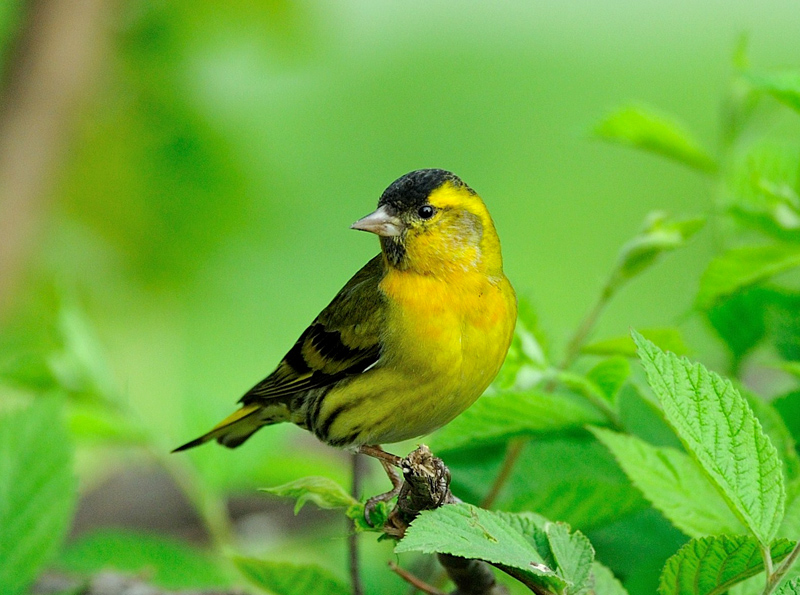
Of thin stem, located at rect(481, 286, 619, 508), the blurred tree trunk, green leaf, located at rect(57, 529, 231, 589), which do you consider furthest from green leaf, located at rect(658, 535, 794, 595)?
the blurred tree trunk

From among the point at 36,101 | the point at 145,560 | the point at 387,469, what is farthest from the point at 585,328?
the point at 36,101

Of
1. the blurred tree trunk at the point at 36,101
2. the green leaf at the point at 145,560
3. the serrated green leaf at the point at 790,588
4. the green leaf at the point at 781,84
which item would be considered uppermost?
the blurred tree trunk at the point at 36,101

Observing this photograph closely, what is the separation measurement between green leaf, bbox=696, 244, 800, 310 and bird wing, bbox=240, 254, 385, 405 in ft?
1.67

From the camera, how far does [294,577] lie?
1283mm

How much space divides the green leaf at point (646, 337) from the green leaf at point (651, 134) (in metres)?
0.41

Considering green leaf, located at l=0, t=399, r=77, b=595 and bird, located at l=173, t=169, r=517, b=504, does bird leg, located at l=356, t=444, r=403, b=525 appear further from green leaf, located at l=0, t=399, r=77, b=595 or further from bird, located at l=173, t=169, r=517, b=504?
green leaf, located at l=0, t=399, r=77, b=595

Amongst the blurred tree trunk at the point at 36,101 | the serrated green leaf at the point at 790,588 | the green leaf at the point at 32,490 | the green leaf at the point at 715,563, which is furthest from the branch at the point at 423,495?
the blurred tree trunk at the point at 36,101

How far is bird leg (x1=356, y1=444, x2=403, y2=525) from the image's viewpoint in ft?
4.02

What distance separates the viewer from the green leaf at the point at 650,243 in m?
1.38

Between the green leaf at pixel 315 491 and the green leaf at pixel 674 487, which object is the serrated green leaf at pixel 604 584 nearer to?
the green leaf at pixel 674 487

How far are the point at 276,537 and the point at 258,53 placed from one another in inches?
83.0

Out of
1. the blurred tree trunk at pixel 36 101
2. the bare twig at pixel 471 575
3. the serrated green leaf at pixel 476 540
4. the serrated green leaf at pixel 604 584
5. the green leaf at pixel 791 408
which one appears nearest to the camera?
the serrated green leaf at pixel 476 540

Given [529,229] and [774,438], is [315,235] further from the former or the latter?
[774,438]

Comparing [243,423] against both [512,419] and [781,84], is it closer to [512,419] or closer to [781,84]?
[512,419]
